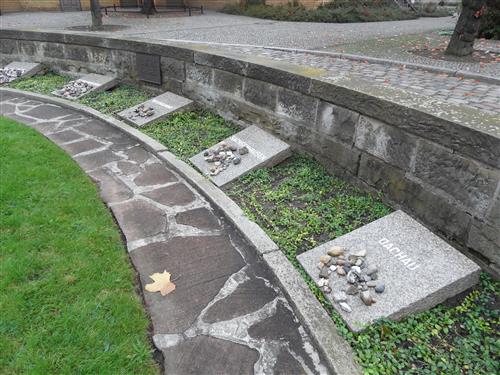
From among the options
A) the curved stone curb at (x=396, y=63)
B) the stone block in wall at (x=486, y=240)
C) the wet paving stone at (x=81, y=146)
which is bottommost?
the wet paving stone at (x=81, y=146)

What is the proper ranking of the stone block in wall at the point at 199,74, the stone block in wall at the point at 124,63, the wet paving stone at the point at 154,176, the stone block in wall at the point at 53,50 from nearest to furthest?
1. the wet paving stone at the point at 154,176
2. the stone block in wall at the point at 199,74
3. the stone block in wall at the point at 124,63
4. the stone block in wall at the point at 53,50

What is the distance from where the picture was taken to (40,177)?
13.0 ft

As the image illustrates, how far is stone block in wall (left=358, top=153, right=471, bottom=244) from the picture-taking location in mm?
2891

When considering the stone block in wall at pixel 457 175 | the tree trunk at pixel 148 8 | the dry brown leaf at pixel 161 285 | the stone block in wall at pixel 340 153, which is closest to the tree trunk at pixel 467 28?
the stone block in wall at pixel 340 153

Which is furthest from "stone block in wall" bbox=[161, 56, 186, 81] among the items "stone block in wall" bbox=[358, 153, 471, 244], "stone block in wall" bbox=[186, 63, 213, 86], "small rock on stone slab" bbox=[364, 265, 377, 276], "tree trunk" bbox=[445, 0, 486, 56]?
"tree trunk" bbox=[445, 0, 486, 56]

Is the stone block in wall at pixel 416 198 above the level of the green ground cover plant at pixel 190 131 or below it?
above

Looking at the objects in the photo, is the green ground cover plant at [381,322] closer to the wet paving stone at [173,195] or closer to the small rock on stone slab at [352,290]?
the small rock on stone slab at [352,290]

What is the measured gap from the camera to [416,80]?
604 centimetres

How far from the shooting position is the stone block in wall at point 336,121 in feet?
12.2

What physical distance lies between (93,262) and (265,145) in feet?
7.89

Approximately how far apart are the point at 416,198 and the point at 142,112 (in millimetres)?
4267

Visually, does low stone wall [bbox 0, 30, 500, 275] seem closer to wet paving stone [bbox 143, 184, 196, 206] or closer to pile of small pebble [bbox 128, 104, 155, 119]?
pile of small pebble [bbox 128, 104, 155, 119]

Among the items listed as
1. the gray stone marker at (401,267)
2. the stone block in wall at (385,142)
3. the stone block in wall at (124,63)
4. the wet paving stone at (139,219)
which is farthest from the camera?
the stone block in wall at (124,63)

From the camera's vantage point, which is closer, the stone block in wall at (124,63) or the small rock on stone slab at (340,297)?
the small rock on stone slab at (340,297)
